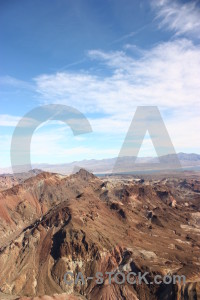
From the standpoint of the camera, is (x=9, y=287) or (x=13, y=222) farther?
(x=13, y=222)

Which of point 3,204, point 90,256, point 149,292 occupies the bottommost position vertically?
point 149,292

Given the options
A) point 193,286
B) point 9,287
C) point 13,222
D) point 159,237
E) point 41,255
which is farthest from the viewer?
point 13,222

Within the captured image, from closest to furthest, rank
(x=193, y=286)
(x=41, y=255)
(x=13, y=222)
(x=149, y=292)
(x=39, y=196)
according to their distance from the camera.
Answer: (x=193, y=286)
(x=149, y=292)
(x=41, y=255)
(x=13, y=222)
(x=39, y=196)

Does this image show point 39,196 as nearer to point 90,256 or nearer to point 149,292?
point 90,256

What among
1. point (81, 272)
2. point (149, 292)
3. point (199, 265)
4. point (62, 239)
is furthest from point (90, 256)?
point (199, 265)

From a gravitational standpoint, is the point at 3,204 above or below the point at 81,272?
above

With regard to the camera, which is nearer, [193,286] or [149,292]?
[193,286]

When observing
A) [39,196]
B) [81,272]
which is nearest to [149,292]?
[81,272]

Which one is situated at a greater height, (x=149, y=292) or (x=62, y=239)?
(x=62, y=239)

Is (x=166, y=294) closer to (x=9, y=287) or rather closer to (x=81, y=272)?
(x=81, y=272)
